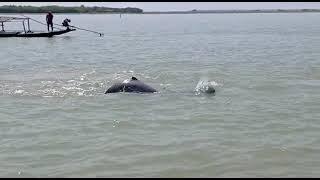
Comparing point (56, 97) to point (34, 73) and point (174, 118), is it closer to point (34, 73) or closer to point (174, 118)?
point (174, 118)

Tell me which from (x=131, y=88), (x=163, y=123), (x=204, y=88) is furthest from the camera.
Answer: (x=204, y=88)

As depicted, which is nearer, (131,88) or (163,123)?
(163,123)

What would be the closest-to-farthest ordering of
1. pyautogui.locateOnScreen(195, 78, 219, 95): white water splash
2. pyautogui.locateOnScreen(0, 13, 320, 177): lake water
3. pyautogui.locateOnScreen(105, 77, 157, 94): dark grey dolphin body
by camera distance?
1. pyautogui.locateOnScreen(0, 13, 320, 177): lake water
2. pyautogui.locateOnScreen(105, 77, 157, 94): dark grey dolphin body
3. pyautogui.locateOnScreen(195, 78, 219, 95): white water splash

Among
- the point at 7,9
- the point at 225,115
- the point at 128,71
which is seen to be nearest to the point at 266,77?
the point at 128,71

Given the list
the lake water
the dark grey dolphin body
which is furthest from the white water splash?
the dark grey dolphin body

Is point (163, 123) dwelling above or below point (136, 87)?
below

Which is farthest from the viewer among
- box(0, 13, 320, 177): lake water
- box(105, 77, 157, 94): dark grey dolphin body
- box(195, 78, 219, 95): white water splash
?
box(195, 78, 219, 95): white water splash

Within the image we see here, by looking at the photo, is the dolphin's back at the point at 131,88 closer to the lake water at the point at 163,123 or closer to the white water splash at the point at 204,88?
the lake water at the point at 163,123

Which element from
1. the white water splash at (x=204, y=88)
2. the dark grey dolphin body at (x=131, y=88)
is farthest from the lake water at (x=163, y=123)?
the dark grey dolphin body at (x=131, y=88)

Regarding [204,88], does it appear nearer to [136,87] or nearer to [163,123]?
[136,87]

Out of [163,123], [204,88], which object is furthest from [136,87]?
[163,123]

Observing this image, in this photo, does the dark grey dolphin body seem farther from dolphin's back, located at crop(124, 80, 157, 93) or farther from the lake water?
the lake water

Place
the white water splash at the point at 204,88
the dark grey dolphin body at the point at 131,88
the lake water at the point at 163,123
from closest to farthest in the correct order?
the lake water at the point at 163,123
the dark grey dolphin body at the point at 131,88
the white water splash at the point at 204,88

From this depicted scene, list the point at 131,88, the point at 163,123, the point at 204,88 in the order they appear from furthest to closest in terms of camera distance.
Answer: the point at 204,88 < the point at 131,88 < the point at 163,123
